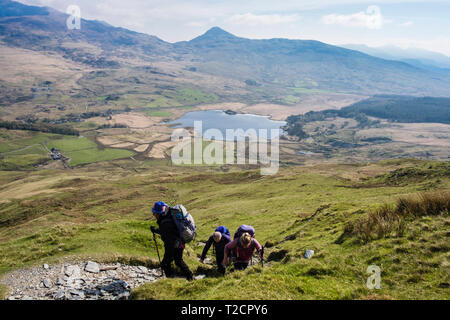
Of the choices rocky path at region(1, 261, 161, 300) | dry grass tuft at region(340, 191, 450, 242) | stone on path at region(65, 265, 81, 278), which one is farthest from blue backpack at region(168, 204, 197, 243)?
dry grass tuft at region(340, 191, 450, 242)

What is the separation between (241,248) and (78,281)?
902 centimetres

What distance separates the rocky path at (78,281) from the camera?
1341 centimetres

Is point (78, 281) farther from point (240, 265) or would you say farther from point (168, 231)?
point (240, 265)

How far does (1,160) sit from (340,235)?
220358 mm

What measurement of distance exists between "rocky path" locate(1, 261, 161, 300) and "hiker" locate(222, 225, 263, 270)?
5130 mm

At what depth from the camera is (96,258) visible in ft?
57.4

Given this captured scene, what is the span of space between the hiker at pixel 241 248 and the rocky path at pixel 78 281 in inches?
202

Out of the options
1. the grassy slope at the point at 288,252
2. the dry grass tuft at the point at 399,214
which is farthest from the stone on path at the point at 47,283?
the dry grass tuft at the point at 399,214

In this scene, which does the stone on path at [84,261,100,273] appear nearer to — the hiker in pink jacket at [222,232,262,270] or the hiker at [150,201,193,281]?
the hiker at [150,201,193,281]

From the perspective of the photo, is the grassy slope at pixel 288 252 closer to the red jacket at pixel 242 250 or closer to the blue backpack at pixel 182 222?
the red jacket at pixel 242 250

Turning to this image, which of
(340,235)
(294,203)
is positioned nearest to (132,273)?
(340,235)

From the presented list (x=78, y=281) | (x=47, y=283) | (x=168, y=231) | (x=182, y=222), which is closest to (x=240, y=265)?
(x=182, y=222)

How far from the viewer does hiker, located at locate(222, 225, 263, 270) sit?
1386cm
